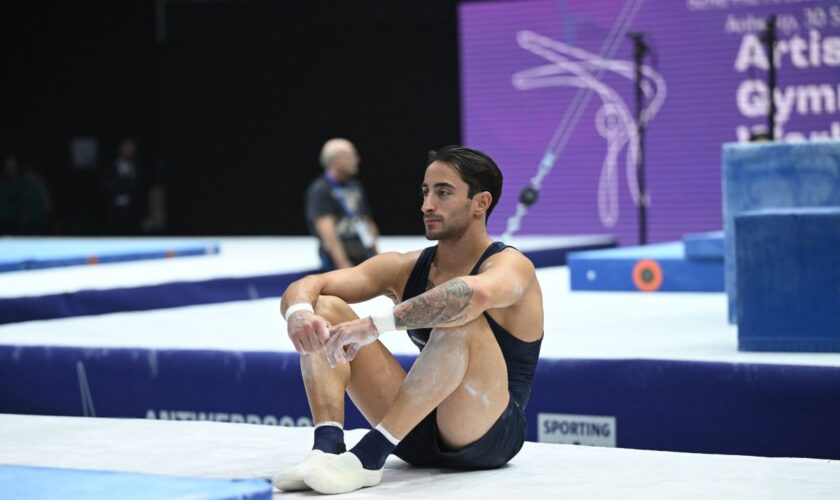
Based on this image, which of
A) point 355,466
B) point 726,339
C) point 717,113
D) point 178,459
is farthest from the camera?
point 717,113

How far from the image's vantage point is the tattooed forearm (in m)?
2.72

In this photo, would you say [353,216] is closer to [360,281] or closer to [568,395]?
[568,395]

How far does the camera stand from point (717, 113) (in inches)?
393

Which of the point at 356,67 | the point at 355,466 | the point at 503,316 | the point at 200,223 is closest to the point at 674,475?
the point at 503,316

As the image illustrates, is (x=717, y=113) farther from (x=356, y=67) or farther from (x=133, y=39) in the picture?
Result: (x=133, y=39)

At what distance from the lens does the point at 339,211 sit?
7289 millimetres

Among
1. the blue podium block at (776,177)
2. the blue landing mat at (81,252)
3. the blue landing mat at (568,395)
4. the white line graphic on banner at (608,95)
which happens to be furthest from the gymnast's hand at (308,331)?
the white line graphic on banner at (608,95)

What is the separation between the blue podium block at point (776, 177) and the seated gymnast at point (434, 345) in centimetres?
231

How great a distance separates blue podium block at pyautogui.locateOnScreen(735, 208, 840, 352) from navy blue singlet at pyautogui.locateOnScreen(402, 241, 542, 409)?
1.52 m

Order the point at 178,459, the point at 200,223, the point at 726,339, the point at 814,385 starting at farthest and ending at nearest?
the point at 200,223, the point at 726,339, the point at 814,385, the point at 178,459

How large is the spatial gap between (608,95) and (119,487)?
830 cm

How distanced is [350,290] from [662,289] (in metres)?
4.13

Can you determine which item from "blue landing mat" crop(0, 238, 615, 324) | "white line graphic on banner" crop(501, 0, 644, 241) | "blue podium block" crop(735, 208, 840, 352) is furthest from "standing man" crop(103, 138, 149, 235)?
"blue podium block" crop(735, 208, 840, 352)

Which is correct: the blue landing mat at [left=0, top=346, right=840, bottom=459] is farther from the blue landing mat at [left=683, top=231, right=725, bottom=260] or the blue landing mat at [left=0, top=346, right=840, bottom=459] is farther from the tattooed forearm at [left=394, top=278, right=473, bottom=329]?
the blue landing mat at [left=683, top=231, right=725, bottom=260]
